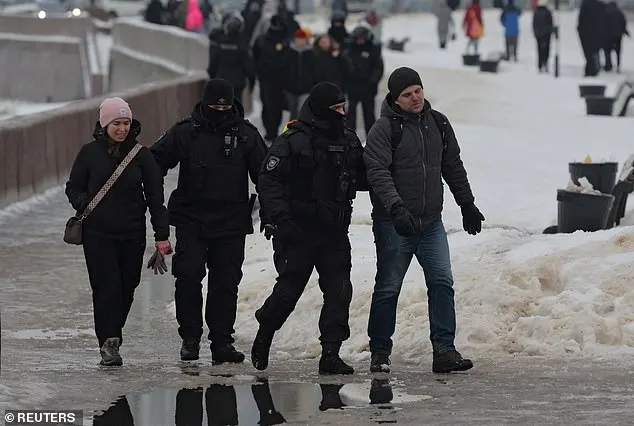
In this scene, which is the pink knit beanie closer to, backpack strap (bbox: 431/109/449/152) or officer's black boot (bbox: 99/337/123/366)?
officer's black boot (bbox: 99/337/123/366)

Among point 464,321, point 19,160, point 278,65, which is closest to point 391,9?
point 278,65

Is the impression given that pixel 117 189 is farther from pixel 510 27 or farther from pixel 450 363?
pixel 510 27

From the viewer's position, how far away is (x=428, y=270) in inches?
391

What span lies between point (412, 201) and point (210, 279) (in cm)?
140

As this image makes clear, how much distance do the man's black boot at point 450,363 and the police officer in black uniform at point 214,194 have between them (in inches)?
48.6

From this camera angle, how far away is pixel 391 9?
72.6 metres

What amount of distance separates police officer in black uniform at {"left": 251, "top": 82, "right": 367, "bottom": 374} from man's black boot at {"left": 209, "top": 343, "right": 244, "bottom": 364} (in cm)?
47

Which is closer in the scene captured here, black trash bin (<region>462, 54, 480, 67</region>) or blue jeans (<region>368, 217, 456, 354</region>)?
blue jeans (<region>368, 217, 456, 354</region>)

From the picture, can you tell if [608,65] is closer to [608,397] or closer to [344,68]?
[344,68]

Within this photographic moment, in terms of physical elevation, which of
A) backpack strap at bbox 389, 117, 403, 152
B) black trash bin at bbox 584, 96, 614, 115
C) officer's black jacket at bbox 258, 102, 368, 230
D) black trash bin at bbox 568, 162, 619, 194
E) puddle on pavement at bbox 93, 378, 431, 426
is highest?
backpack strap at bbox 389, 117, 403, 152

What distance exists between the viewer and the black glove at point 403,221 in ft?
30.9

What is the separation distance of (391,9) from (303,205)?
63.4 metres

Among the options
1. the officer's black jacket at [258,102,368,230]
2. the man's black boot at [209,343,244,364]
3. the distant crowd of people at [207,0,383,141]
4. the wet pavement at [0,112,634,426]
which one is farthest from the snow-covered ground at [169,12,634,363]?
the distant crowd of people at [207,0,383,141]

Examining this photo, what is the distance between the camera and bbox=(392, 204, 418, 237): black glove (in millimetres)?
9406
